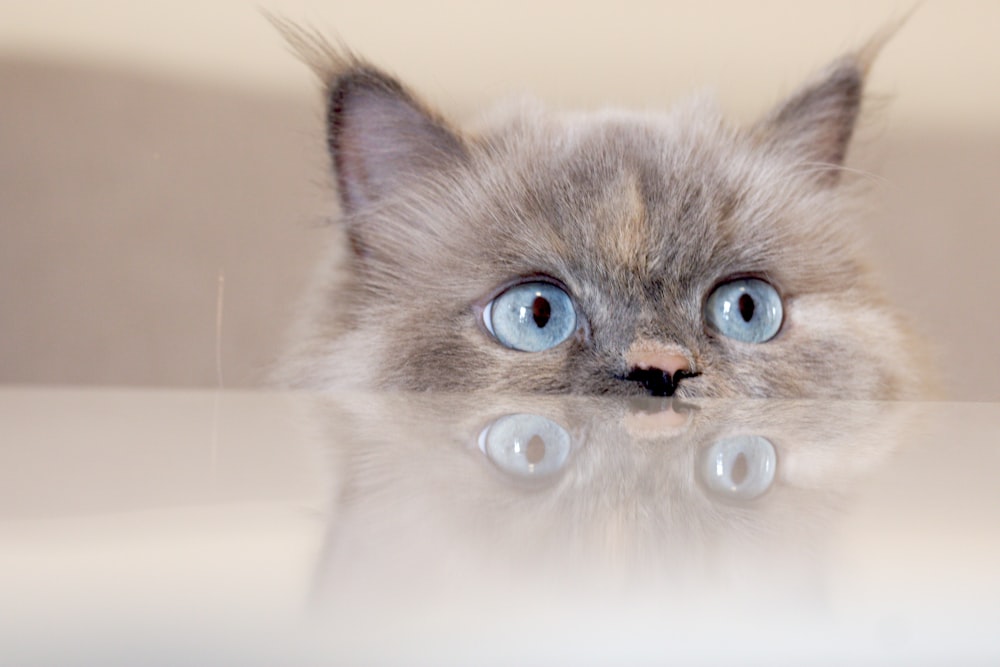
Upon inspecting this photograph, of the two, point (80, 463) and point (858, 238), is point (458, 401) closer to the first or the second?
point (80, 463)

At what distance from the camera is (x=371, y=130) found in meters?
1.30

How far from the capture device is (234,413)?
71 cm

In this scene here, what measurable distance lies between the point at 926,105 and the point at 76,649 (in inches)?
93.2

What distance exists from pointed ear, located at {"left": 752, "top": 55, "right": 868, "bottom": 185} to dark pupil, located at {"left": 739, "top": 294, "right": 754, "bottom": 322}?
315 millimetres

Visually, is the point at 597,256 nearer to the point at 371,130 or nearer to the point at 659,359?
the point at 659,359

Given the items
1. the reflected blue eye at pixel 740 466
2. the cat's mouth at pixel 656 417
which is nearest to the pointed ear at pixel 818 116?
the cat's mouth at pixel 656 417

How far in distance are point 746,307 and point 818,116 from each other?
41cm

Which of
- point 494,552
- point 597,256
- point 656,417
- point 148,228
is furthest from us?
point 148,228

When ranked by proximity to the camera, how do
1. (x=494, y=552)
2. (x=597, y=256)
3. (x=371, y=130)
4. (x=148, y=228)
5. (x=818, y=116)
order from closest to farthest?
(x=494, y=552)
(x=597, y=256)
(x=371, y=130)
(x=818, y=116)
(x=148, y=228)

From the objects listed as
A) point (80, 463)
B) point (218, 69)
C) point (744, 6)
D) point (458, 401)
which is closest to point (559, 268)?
point (458, 401)

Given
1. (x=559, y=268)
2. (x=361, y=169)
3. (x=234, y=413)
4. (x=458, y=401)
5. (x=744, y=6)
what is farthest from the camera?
(x=744, y=6)

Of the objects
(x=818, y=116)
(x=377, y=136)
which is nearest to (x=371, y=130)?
(x=377, y=136)

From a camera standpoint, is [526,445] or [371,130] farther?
[371,130]

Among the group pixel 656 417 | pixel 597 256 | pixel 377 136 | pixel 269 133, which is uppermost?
pixel 269 133
